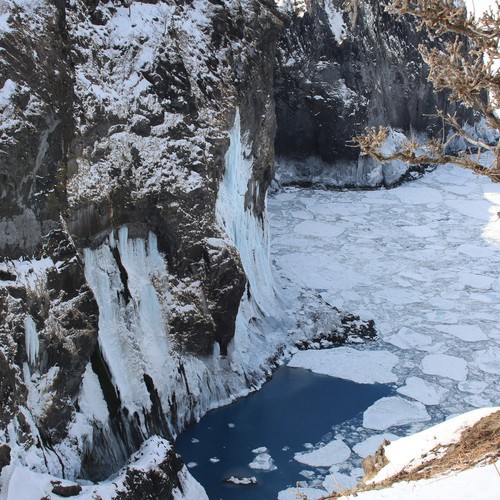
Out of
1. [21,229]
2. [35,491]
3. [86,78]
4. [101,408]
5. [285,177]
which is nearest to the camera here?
[35,491]

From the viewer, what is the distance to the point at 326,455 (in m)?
10.5

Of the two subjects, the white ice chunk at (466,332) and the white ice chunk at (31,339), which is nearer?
the white ice chunk at (31,339)

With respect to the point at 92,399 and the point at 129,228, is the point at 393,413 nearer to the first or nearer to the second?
the point at 92,399

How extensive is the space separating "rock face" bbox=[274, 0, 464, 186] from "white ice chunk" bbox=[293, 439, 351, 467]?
13741 millimetres

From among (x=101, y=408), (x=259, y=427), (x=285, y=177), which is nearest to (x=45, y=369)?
(x=101, y=408)

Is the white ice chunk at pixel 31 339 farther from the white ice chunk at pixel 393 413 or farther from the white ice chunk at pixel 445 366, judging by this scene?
the white ice chunk at pixel 445 366

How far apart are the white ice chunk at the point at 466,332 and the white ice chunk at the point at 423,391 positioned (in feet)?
6.39

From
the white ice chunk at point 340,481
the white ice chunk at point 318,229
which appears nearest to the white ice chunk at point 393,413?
the white ice chunk at point 340,481

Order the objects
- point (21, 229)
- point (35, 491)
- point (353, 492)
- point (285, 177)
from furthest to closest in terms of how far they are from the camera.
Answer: point (285, 177), point (21, 229), point (35, 491), point (353, 492)

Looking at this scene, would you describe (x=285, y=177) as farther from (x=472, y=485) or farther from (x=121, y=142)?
(x=472, y=485)

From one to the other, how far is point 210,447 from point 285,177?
1407cm

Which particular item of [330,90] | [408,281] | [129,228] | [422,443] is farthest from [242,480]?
[330,90]

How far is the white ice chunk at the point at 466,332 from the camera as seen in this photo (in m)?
13.9

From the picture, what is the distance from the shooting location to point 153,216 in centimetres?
1145
